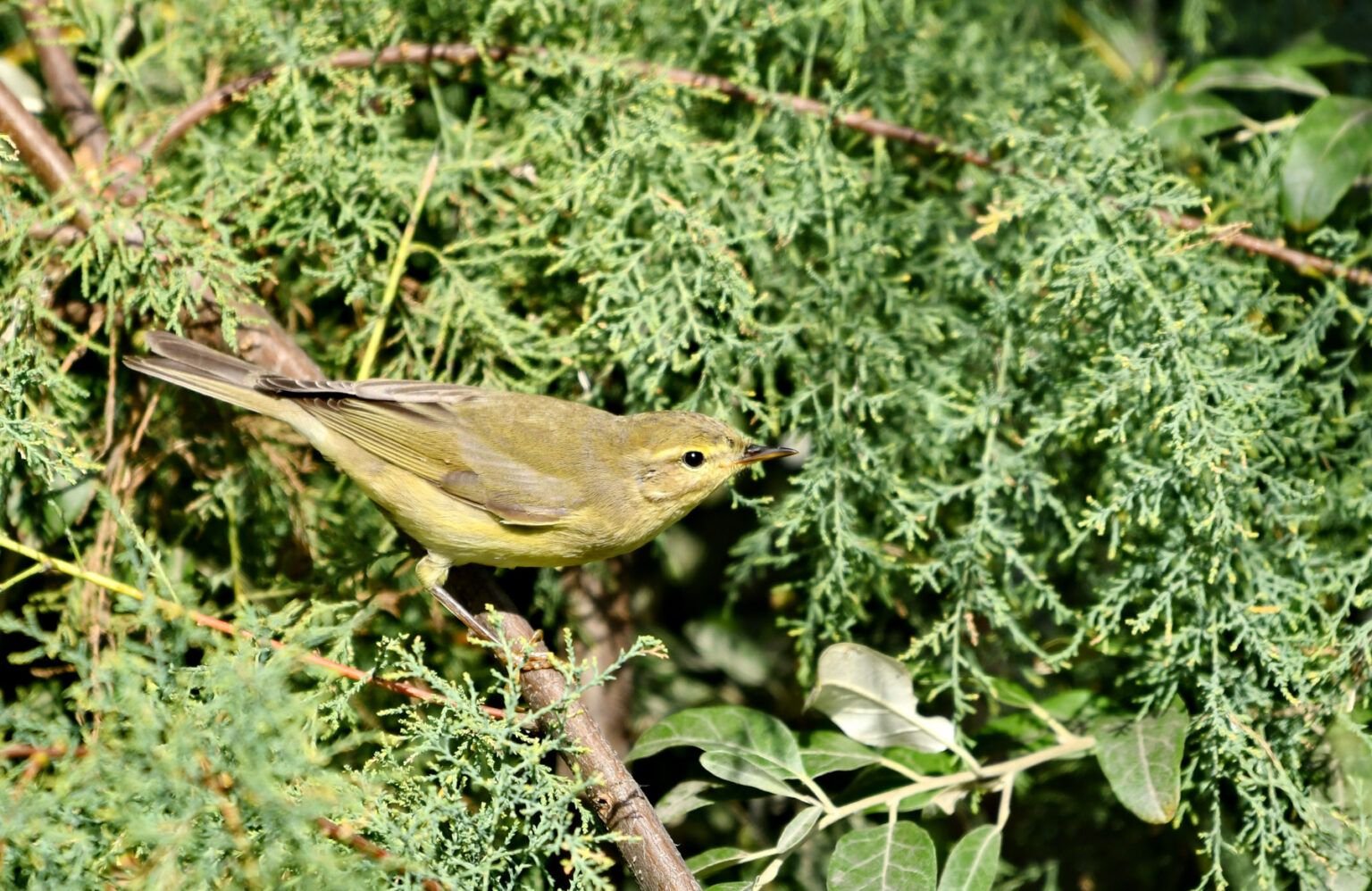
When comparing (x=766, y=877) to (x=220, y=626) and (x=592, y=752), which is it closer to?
(x=592, y=752)

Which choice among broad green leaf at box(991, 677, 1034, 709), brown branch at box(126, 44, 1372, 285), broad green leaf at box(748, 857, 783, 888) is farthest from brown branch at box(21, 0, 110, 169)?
broad green leaf at box(991, 677, 1034, 709)

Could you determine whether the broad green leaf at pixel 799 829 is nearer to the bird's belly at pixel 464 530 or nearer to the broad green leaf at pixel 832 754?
the broad green leaf at pixel 832 754

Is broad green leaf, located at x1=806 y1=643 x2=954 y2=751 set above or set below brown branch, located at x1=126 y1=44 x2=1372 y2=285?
below

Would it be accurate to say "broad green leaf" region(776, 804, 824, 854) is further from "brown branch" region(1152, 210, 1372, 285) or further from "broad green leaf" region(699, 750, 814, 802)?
"brown branch" region(1152, 210, 1372, 285)

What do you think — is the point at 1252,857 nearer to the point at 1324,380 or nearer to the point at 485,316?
the point at 1324,380

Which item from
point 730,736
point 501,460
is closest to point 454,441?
point 501,460

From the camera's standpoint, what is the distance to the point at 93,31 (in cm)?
312

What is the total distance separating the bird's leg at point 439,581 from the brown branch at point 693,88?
3.81 feet

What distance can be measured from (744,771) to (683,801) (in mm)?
171

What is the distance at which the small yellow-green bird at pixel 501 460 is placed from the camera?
2.88 metres

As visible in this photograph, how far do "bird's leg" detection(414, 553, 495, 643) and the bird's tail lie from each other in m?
0.53

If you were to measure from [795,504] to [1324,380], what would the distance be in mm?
1267

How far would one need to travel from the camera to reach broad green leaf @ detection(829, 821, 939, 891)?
7.49 ft

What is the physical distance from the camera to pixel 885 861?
2.33 meters
